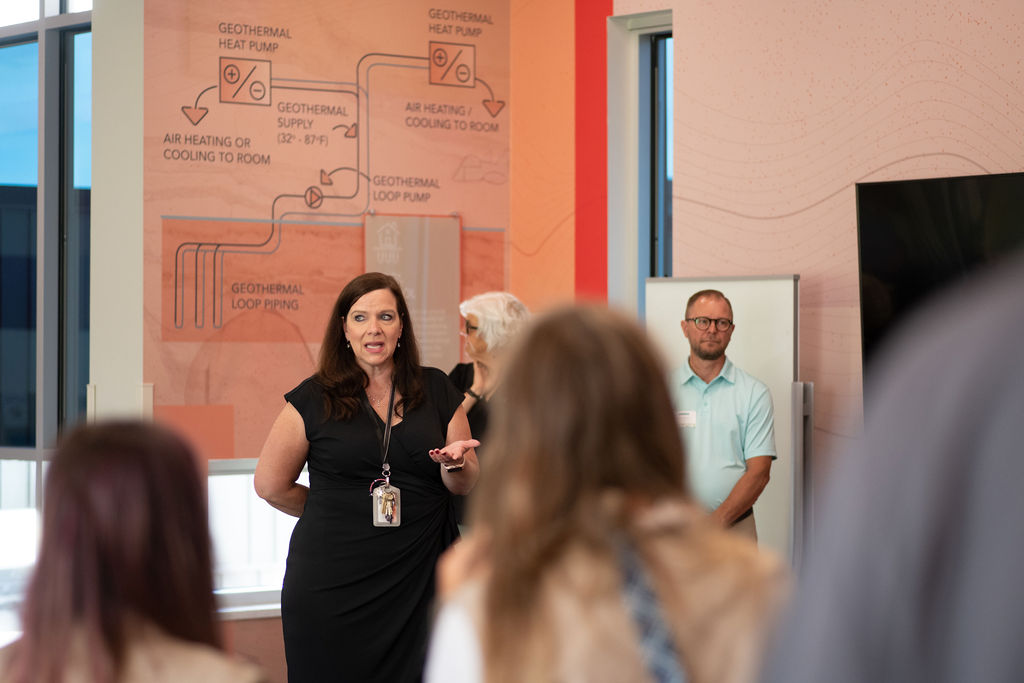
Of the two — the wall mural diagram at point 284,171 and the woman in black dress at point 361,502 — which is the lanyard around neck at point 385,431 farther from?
the wall mural diagram at point 284,171

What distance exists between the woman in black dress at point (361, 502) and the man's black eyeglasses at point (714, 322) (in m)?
1.47

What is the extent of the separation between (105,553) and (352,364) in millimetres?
2541

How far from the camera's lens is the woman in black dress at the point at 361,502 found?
12.3 feet

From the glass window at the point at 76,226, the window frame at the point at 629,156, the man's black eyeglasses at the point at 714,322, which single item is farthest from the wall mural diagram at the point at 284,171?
the man's black eyeglasses at the point at 714,322

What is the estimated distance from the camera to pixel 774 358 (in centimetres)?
485

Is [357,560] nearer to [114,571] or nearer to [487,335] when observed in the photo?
[487,335]

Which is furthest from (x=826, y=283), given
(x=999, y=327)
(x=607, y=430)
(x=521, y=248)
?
(x=999, y=327)

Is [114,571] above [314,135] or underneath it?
underneath

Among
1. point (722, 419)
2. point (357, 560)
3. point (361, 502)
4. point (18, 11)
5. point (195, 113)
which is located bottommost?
point (357, 560)

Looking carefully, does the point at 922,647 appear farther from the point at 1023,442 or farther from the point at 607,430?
the point at 607,430

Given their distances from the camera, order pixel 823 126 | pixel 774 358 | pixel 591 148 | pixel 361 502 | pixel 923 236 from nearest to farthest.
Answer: pixel 361 502
pixel 923 236
pixel 774 358
pixel 823 126
pixel 591 148

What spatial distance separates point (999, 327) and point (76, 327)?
21.6 ft

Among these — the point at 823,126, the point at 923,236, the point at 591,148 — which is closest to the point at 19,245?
the point at 591,148

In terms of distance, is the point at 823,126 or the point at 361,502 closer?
the point at 361,502
